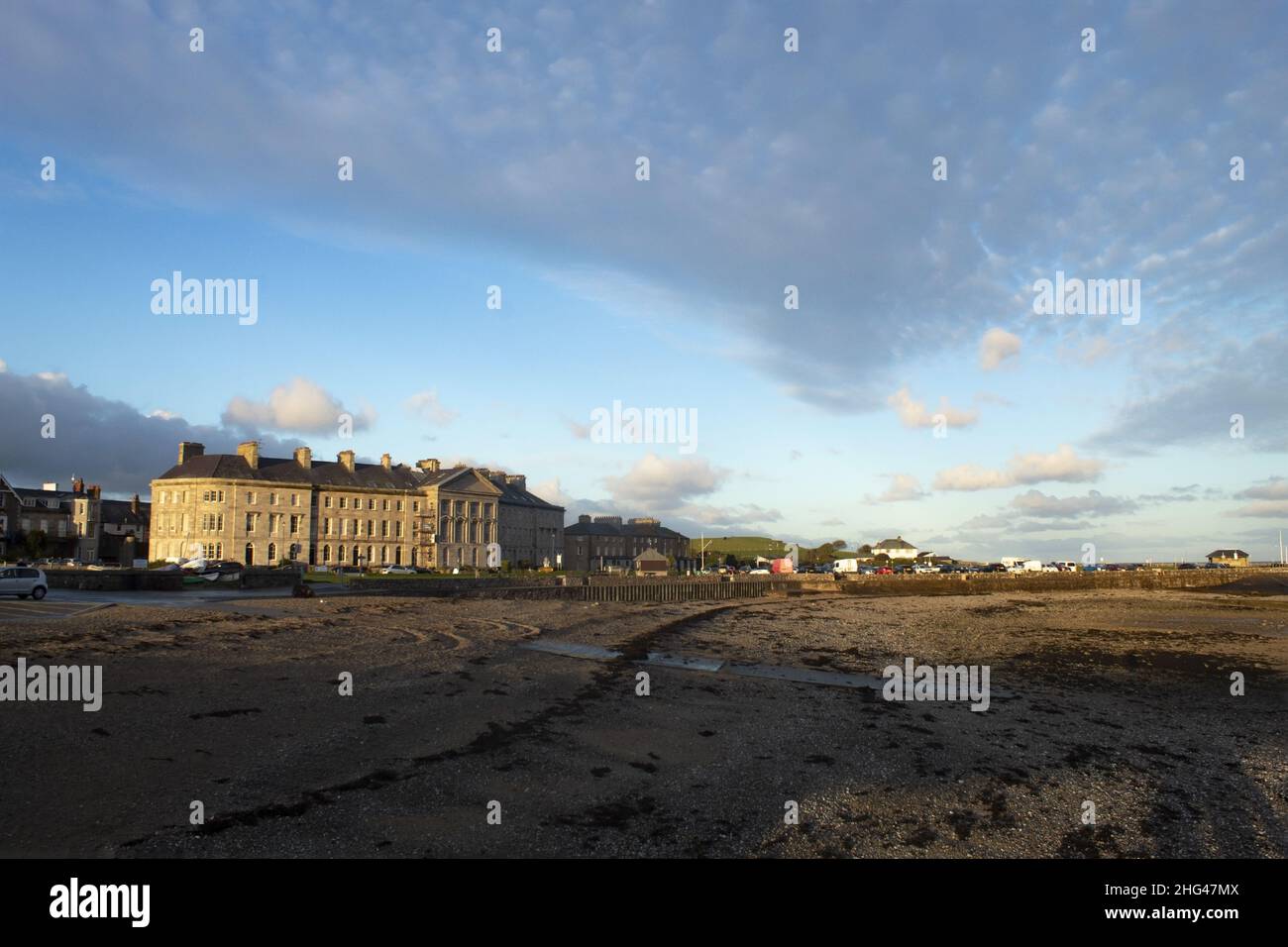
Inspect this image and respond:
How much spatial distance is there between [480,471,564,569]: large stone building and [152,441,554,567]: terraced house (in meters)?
4.74

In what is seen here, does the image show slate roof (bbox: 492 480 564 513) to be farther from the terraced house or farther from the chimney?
the chimney

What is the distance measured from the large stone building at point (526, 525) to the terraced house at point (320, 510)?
187 inches

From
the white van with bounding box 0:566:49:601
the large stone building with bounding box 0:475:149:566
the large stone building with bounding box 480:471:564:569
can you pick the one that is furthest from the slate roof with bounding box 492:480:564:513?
the white van with bounding box 0:566:49:601

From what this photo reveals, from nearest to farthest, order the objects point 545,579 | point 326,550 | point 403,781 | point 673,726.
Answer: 1. point 403,781
2. point 673,726
3. point 545,579
4. point 326,550

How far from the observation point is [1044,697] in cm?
2209

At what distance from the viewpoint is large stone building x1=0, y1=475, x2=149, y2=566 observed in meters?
98.2

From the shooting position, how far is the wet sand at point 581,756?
10.1 meters

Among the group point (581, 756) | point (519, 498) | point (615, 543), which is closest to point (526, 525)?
point (519, 498)

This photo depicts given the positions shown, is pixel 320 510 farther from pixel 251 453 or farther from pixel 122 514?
pixel 122 514

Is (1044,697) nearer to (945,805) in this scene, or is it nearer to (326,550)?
(945,805)

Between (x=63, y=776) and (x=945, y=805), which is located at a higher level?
(x=63, y=776)

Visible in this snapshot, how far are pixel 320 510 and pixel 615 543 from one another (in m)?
67.7

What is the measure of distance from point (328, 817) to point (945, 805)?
9.17 m
